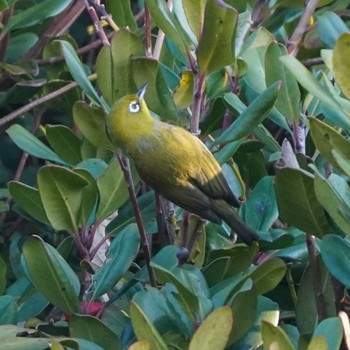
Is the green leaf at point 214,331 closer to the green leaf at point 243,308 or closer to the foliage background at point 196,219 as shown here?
the foliage background at point 196,219

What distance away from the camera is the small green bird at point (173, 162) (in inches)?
84.4

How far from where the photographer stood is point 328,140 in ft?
4.99

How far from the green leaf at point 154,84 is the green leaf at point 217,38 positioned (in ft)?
0.28

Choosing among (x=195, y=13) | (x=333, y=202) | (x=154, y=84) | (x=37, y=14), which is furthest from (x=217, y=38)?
(x=37, y=14)

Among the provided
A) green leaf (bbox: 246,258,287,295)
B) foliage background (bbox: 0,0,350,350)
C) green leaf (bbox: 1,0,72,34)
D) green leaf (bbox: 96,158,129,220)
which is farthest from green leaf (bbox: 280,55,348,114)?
green leaf (bbox: 1,0,72,34)

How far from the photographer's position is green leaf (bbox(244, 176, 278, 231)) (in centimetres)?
196

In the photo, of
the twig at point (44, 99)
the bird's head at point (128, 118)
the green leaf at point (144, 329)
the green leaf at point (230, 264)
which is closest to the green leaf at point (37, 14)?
the twig at point (44, 99)

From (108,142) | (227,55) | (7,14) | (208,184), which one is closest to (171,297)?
(227,55)

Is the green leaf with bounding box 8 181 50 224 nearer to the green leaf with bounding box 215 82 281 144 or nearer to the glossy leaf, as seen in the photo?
the green leaf with bounding box 215 82 281 144

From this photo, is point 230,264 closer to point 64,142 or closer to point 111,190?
point 111,190

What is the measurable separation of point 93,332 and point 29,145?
2.22 feet

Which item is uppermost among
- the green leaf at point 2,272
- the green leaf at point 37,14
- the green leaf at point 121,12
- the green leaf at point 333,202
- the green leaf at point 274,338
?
the green leaf at point 121,12

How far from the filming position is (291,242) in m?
1.81

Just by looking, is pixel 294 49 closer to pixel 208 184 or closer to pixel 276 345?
pixel 208 184
